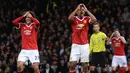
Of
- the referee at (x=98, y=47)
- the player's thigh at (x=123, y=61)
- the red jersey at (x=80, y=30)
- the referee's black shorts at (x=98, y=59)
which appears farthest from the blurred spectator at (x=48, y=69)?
the red jersey at (x=80, y=30)

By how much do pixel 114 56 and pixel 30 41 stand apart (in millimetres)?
4039

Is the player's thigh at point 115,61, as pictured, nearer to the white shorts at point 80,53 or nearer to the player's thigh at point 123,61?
the player's thigh at point 123,61

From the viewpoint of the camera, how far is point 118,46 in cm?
1952

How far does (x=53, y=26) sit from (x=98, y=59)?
6640 millimetres

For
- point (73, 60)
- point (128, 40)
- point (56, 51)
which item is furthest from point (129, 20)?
point (73, 60)

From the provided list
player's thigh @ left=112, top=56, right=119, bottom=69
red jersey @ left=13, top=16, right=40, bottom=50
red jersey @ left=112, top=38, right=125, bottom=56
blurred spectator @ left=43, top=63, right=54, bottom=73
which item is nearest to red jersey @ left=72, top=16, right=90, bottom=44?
red jersey @ left=13, top=16, right=40, bottom=50

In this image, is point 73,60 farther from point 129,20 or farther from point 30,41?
point 129,20

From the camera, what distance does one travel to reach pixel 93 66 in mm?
18922

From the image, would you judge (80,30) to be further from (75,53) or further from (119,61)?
(119,61)

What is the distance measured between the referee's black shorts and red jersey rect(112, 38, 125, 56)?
3.09 feet

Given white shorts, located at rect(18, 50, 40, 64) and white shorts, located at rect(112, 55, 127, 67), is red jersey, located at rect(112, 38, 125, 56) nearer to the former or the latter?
white shorts, located at rect(112, 55, 127, 67)

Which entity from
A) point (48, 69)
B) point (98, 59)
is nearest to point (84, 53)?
point (98, 59)

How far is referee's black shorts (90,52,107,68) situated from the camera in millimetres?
18609

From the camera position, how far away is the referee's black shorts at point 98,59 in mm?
18609
